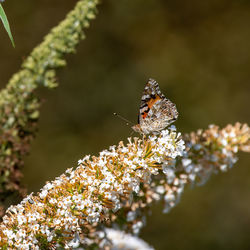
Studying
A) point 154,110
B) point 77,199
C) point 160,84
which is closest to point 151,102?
point 154,110

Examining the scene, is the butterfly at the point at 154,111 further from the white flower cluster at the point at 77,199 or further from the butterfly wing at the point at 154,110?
the white flower cluster at the point at 77,199

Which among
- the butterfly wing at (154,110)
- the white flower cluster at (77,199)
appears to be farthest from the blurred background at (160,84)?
the white flower cluster at (77,199)

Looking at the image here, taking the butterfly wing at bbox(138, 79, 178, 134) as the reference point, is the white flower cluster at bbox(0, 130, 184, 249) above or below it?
below

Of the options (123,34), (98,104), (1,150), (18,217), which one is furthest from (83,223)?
(123,34)

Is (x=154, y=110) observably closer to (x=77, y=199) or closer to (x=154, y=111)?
(x=154, y=111)

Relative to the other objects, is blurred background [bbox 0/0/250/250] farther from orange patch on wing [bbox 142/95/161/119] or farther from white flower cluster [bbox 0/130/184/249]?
white flower cluster [bbox 0/130/184/249]

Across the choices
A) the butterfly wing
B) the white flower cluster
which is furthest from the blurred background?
the white flower cluster

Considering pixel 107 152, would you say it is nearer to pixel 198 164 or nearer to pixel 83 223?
pixel 83 223
